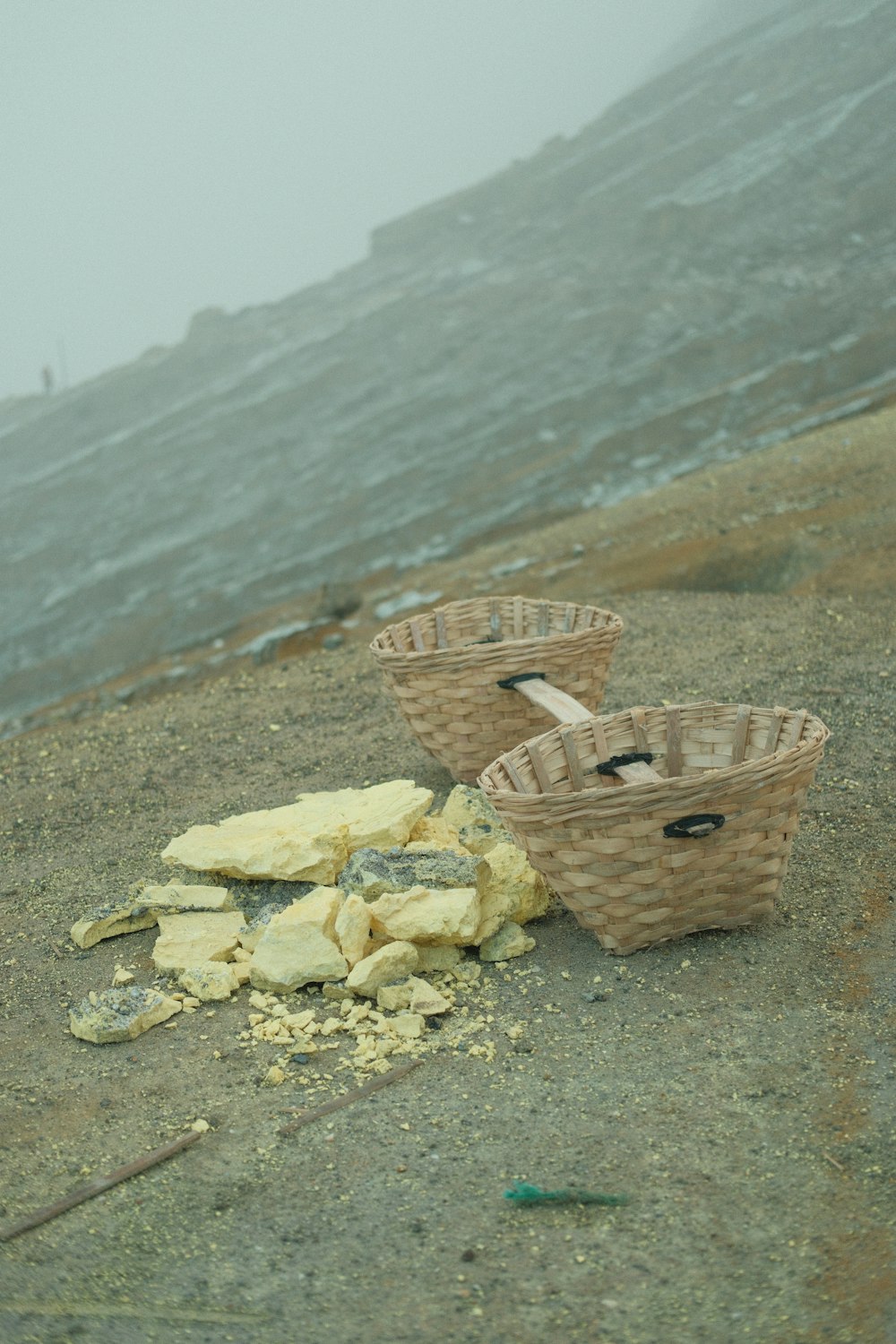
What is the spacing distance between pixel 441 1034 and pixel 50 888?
1.95 m

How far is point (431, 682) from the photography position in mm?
4711

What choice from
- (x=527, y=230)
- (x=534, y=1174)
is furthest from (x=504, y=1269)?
(x=527, y=230)

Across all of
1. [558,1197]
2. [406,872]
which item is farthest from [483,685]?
[558,1197]

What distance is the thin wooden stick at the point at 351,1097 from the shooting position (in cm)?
297

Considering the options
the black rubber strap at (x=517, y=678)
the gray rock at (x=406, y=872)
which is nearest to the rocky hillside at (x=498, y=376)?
the black rubber strap at (x=517, y=678)

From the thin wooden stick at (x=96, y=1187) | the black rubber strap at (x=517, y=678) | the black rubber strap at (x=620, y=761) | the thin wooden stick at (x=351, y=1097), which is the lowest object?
the thin wooden stick at (x=351, y=1097)

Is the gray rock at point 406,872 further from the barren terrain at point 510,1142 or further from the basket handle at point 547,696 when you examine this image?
the basket handle at point 547,696

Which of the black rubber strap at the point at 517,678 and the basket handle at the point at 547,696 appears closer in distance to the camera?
the basket handle at the point at 547,696

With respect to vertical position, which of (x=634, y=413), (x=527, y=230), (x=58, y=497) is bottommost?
(x=634, y=413)

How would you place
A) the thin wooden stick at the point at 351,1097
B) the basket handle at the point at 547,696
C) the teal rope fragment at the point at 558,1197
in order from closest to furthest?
the teal rope fragment at the point at 558,1197
the thin wooden stick at the point at 351,1097
the basket handle at the point at 547,696

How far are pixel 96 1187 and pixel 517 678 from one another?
7.90ft

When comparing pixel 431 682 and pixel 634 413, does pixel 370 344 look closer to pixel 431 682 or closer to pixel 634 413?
pixel 634 413

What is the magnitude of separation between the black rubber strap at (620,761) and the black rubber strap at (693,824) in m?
Answer: 0.56

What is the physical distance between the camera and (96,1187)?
2.76 meters
